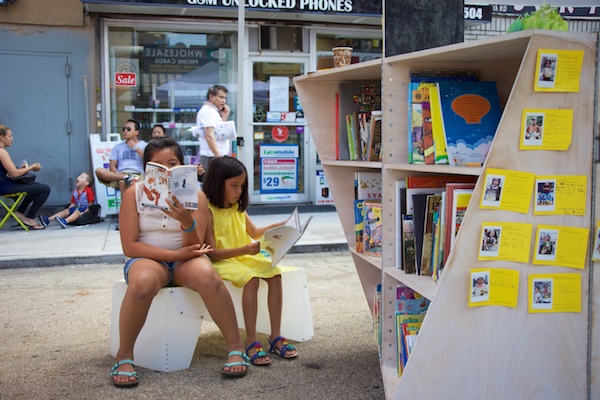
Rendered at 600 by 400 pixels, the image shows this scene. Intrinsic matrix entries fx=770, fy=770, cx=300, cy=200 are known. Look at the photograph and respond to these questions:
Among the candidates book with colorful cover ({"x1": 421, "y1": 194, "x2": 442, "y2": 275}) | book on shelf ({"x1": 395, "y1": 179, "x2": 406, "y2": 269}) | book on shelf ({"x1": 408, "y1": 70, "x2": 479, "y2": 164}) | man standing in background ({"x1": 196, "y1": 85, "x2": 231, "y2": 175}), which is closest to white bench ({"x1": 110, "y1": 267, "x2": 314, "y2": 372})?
book on shelf ({"x1": 395, "y1": 179, "x2": 406, "y2": 269})

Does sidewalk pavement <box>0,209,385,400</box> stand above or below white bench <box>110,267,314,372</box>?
below

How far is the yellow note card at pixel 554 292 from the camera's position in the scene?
9.64 ft

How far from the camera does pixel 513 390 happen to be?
10.0 feet

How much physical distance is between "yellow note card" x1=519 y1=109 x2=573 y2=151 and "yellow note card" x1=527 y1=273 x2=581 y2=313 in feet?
1.64

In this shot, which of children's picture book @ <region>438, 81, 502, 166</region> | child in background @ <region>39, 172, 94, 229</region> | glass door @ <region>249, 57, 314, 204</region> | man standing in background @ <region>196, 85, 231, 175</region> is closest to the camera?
children's picture book @ <region>438, 81, 502, 166</region>

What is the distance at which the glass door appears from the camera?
38.1ft

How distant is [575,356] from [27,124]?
30.2 ft

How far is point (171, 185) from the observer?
4027mm

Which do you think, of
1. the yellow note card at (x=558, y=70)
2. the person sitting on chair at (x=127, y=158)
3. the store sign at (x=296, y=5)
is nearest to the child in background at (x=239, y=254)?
the yellow note card at (x=558, y=70)

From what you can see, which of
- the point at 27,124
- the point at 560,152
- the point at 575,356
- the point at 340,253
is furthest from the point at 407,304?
the point at 27,124

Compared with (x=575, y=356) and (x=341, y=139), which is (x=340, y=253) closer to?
(x=341, y=139)

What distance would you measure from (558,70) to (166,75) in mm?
8944

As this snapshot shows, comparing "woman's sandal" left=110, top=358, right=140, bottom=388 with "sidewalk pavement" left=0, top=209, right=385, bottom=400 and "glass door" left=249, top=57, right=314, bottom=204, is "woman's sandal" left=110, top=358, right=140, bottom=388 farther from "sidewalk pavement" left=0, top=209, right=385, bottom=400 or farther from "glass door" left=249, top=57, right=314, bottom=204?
"glass door" left=249, top=57, right=314, bottom=204

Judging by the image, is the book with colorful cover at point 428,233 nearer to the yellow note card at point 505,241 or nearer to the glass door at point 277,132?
the yellow note card at point 505,241
